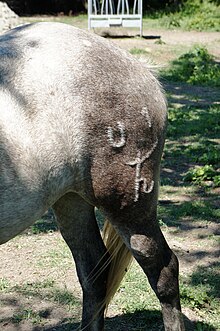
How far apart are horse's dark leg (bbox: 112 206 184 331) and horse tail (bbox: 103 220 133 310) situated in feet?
0.63

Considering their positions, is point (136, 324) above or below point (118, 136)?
below

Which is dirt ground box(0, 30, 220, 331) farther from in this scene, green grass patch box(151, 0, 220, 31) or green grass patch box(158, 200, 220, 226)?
green grass patch box(151, 0, 220, 31)

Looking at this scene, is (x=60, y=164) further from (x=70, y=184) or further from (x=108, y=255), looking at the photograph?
(x=108, y=255)

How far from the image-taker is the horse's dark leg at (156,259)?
297 cm

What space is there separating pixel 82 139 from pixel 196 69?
325 inches

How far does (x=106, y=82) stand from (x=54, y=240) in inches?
84.7

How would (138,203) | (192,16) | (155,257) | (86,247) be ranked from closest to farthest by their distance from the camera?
(138,203), (155,257), (86,247), (192,16)

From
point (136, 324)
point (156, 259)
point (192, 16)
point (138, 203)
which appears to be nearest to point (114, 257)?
point (156, 259)

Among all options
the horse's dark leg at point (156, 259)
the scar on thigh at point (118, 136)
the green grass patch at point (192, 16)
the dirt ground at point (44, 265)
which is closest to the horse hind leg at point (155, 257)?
the horse's dark leg at point (156, 259)

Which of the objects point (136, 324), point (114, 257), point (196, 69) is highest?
point (114, 257)

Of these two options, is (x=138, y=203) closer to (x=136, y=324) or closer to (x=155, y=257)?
(x=155, y=257)

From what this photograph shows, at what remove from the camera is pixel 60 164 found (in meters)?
2.67

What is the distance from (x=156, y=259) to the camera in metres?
3.05

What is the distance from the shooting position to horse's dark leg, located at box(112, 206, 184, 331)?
9.75 ft
